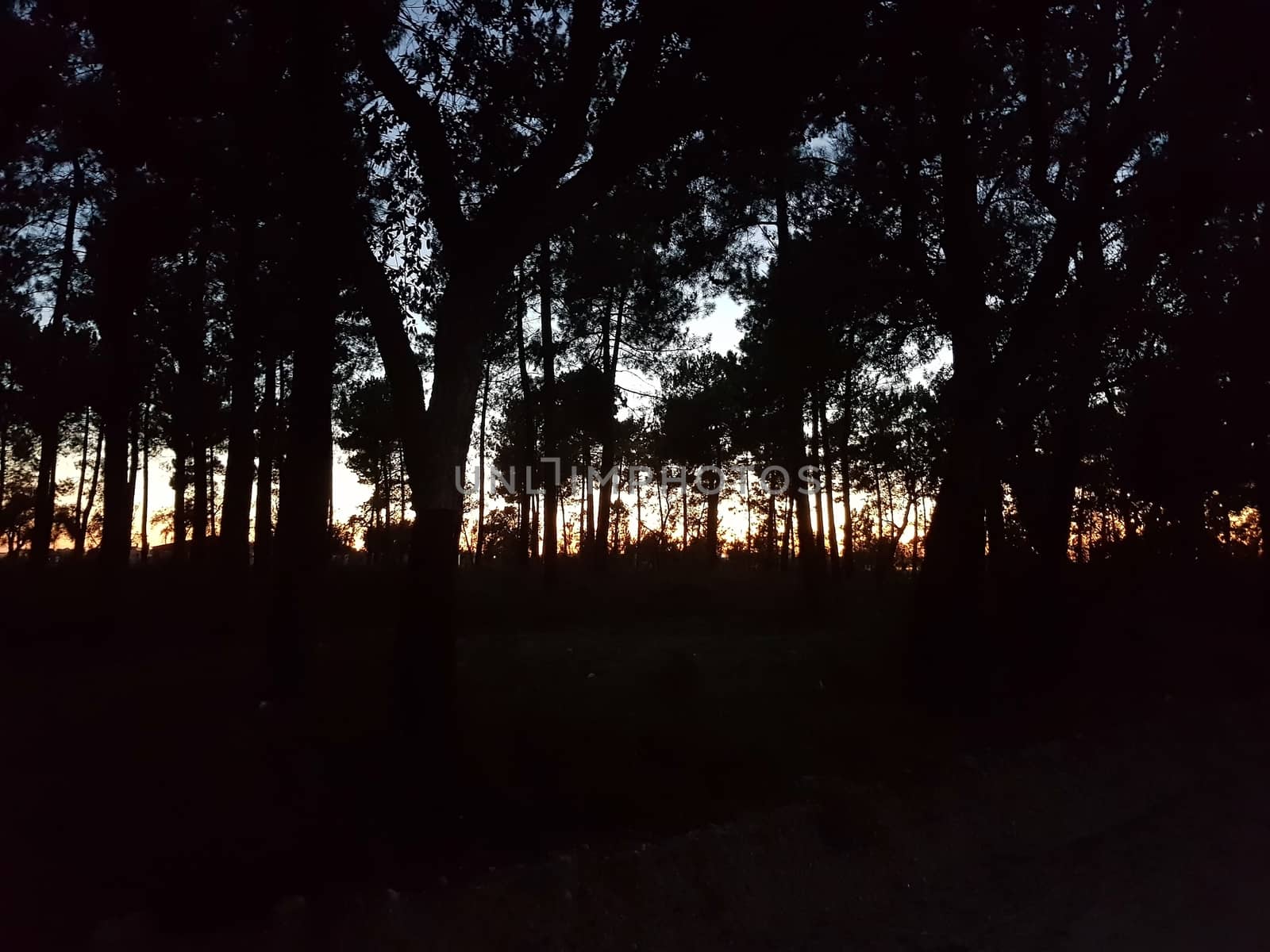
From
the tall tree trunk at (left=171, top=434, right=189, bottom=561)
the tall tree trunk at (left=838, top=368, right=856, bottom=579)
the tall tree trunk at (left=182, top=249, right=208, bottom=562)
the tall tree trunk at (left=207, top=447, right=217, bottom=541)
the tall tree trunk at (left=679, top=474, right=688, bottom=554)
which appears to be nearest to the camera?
the tall tree trunk at (left=182, top=249, right=208, bottom=562)

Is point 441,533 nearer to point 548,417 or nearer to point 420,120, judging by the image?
point 420,120

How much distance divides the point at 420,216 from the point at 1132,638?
11.0 meters

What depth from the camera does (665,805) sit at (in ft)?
22.0

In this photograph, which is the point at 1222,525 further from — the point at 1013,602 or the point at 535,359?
the point at 535,359

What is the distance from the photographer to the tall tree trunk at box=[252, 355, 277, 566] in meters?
21.4

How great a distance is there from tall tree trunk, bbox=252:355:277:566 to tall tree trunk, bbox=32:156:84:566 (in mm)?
4715

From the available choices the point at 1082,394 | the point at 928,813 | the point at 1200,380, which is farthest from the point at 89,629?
the point at 1200,380

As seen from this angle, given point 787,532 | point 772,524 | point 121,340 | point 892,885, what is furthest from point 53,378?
point 772,524

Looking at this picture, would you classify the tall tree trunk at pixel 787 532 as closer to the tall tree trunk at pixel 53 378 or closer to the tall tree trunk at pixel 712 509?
the tall tree trunk at pixel 712 509

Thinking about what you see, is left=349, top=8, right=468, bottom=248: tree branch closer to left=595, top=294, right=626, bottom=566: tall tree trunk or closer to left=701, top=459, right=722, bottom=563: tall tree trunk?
left=595, top=294, right=626, bottom=566: tall tree trunk

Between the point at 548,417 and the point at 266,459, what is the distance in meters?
7.78

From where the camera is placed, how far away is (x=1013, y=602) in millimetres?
13062

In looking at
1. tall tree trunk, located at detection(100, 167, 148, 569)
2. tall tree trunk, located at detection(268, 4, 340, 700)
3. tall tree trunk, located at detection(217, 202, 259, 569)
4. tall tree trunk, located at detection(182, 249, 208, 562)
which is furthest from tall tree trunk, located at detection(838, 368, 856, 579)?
tall tree trunk, located at detection(268, 4, 340, 700)

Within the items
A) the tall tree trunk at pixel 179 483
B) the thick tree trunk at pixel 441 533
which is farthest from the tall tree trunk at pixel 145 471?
the thick tree trunk at pixel 441 533
